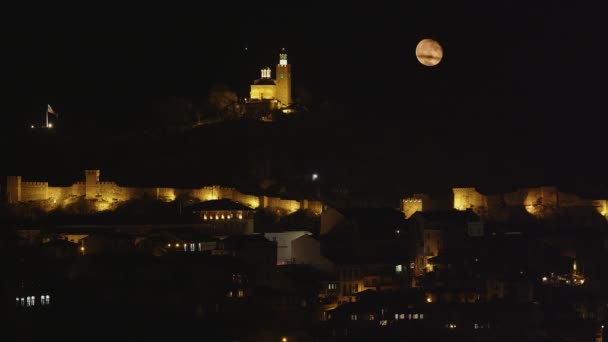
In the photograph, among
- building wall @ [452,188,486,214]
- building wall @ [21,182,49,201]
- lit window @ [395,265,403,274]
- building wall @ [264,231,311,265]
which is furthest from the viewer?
building wall @ [452,188,486,214]

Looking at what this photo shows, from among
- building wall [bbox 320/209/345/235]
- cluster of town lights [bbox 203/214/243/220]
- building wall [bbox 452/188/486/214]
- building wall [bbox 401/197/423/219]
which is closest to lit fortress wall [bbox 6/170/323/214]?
building wall [bbox 401/197/423/219]

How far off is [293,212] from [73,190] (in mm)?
8767

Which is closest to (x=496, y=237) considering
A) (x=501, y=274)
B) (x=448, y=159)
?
(x=501, y=274)

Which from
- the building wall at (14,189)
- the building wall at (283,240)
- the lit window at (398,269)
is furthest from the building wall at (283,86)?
the lit window at (398,269)

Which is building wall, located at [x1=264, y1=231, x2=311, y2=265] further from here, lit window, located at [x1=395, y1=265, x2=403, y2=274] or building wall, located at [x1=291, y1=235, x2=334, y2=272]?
lit window, located at [x1=395, y1=265, x2=403, y2=274]

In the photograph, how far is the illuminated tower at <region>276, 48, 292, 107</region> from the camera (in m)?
68.9

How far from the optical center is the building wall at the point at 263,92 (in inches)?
2719

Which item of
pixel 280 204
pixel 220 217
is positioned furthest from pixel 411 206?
pixel 220 217

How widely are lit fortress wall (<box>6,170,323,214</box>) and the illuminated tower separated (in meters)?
16.1

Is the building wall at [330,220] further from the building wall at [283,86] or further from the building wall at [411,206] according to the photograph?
the building wall at [283,86]

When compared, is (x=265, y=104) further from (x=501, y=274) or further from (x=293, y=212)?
(x=501, y=274)

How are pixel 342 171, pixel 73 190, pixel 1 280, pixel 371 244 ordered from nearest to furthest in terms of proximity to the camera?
pixel 1 280 < pixel 371 244 < pixel 73 190 < pixel 342 171

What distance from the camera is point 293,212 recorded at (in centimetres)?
5244

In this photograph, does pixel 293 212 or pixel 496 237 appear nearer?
pixel 496 237
